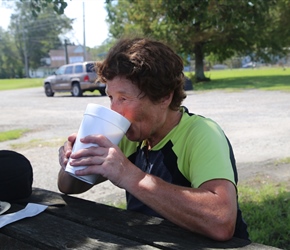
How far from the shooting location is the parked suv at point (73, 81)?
69.0 feet

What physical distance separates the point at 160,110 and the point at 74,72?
68.0 ft

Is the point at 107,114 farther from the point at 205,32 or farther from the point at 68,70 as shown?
the point at 205,32

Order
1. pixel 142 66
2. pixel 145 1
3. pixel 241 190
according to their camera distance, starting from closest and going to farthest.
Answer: pixel 142 66 → pixel 241 190 → pixel 145 1

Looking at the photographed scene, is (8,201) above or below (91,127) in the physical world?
below

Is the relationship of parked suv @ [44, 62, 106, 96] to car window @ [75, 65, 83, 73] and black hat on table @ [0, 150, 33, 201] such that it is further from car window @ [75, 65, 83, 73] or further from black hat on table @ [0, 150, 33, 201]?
black hat on table @ [0, 150, 33, 201]

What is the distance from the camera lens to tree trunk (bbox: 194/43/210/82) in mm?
28172

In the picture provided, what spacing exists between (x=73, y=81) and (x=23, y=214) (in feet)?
67.3

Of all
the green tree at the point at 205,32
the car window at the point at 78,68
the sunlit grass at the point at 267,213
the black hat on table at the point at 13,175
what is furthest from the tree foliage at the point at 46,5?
the car window at the point at 78,68

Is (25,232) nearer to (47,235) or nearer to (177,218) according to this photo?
(47,235)

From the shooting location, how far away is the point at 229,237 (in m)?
1.45

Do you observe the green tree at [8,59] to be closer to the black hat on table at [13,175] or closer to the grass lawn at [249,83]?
the grass lawn at [249,83]

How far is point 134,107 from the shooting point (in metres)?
A: 1.72

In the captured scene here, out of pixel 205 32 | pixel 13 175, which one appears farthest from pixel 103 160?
pixel 205 32

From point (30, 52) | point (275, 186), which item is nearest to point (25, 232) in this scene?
point (275, 186)
